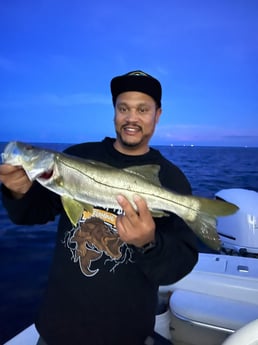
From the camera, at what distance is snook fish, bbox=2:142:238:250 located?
2.80m

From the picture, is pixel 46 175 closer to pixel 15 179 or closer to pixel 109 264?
pixel 15 179

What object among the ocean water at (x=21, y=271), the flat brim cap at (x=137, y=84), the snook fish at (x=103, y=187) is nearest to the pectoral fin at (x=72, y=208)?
the snook fish at (x=103, y=187)

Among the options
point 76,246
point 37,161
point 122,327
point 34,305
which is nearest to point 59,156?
point 37,161

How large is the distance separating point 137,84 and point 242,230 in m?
4.96

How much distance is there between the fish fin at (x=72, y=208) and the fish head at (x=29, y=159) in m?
0.29

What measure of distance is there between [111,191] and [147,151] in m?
0.87

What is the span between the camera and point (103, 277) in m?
2.96

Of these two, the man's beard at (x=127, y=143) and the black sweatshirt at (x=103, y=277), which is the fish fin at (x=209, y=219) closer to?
the black sweatshirt at (x=103, y=277)

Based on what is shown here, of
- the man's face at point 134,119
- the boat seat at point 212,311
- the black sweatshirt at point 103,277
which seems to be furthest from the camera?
the boat seat at point 212,311

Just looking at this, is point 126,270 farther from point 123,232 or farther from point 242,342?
point 242,342

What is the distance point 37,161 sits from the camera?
292 centimetres

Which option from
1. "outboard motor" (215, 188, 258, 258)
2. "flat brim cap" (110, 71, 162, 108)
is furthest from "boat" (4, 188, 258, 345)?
"flat brim cap" (110, 71, 162, 108)

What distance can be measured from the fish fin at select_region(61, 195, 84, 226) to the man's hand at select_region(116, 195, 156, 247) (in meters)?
0.42

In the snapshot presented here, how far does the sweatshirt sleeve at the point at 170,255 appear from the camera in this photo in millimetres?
2703
